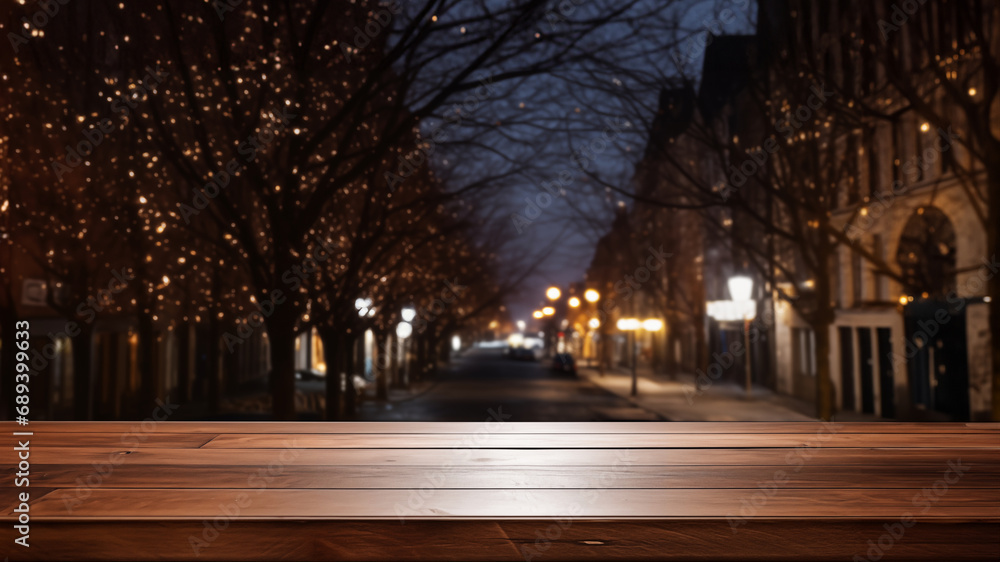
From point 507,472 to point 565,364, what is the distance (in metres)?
51.2

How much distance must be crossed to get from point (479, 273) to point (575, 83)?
32814mm

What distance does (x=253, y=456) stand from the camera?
292cm

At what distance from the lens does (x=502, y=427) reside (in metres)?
3.54

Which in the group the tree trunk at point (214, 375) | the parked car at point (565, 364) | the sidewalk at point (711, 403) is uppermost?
the tree trunk at point (214, 375)

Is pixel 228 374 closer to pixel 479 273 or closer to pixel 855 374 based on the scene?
pixel 479 273

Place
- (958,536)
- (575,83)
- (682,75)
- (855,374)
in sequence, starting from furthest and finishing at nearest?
1. (855,374)
2. (682,75)
3. (575,83)
4. (958,536)

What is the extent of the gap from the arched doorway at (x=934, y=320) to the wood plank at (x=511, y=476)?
18.5 meters

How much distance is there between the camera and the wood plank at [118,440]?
10.3ft

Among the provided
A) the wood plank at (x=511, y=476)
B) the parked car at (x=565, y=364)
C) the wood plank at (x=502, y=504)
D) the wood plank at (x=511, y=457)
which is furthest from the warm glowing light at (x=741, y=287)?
the parked car at (x=565, y=364)

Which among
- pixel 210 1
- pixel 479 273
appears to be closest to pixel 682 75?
pixel 210 1

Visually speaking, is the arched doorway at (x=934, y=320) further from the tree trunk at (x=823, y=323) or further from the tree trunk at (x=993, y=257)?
the tree trunk at (x=993, y=257)

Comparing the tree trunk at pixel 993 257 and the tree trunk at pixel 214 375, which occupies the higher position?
the tree trunk at pixel 993 257

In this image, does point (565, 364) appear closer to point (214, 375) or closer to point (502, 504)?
point (214, 375)

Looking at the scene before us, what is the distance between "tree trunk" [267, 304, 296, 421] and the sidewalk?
11462 mm
